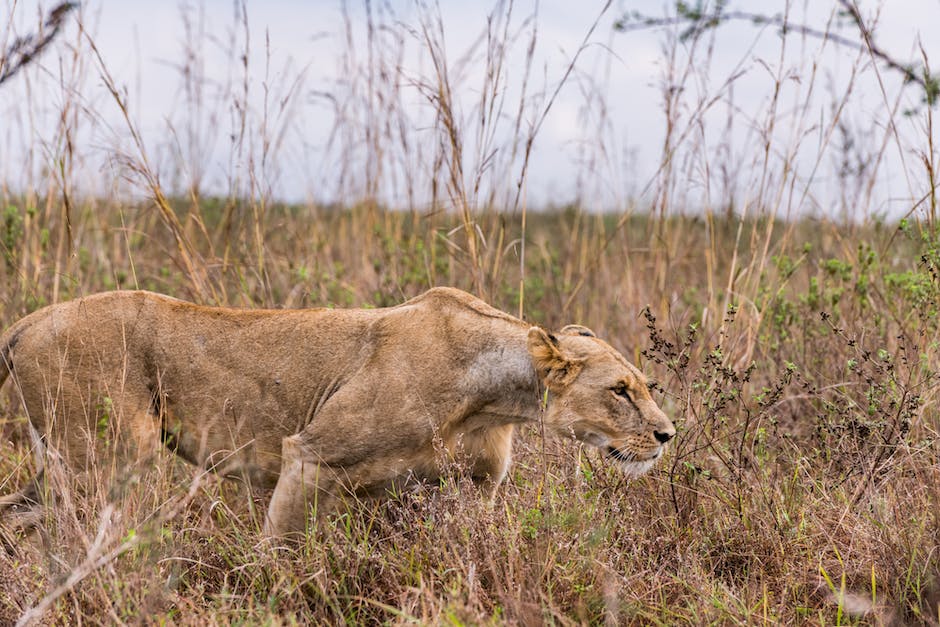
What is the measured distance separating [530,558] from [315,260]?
405 cm

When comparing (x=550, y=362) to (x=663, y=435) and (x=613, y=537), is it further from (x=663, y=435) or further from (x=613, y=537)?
(x=613, y=537)

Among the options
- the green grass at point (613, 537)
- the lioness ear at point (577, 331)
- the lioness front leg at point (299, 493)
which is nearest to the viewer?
the green grass at point (613, 537)

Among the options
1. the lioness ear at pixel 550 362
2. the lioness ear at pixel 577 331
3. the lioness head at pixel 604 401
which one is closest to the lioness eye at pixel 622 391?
the lioness head at pixel 604 401

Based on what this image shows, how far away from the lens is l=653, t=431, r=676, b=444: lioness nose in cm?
376

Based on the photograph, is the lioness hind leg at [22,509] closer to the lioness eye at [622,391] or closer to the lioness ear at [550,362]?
the lioness ear at [550,362]

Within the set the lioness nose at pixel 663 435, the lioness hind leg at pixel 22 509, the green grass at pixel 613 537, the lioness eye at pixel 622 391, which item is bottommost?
the lioness hind leg at pixel 22 509

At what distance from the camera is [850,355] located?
4781mm

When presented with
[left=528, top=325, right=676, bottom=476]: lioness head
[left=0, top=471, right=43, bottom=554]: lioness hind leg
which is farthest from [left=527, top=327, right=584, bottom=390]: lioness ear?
[left=0, top=471, right=43, bottom=554]: lioness hind leg

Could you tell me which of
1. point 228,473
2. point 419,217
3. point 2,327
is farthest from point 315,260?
point 228,473

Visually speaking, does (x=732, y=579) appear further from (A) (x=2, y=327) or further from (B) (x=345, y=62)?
(B) (x=345, y=62)

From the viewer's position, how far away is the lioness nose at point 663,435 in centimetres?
376

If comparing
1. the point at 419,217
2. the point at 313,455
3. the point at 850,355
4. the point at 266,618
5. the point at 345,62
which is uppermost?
the point at 345,62

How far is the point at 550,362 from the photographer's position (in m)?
3.77

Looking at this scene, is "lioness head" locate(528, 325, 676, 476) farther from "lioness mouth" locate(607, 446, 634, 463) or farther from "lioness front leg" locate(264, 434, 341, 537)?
"lioness front leg" locate(264, 434, 341, 537)
